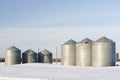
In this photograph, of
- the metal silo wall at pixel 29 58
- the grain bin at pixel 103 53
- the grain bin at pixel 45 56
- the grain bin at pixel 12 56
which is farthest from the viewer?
the grain bin at pixel 45 56

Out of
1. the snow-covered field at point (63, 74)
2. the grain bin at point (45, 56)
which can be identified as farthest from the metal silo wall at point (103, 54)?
the grain bin at point (45, 56)

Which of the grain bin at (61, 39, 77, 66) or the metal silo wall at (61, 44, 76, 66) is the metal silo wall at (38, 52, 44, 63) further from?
the metal silo wall at (61, 44, 76, 66)

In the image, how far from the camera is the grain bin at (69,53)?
49.8 meters

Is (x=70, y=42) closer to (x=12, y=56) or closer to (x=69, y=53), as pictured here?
(x=69, y=53)

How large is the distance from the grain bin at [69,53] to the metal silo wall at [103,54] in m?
5.88

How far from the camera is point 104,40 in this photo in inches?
1772

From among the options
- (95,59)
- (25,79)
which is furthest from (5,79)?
(95,59)

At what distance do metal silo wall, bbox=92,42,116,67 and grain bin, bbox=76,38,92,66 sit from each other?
1.28 metres

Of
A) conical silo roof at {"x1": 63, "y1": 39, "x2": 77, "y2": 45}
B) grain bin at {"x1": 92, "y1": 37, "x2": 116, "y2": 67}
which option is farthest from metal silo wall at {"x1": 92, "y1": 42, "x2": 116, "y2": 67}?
conical silo roof at {"x1": 63, "y1": 39, "x2": 77, "y2": 45}

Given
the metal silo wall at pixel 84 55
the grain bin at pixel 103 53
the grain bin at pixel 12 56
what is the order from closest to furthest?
the grain bin at pixel 103 53 → the metal silo wall at pixel 84 55 → the grain bin at pixel 12 56

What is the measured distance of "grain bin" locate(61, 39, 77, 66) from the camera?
49.8 meters

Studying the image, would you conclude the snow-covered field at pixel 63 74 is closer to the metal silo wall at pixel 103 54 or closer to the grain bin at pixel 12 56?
the metal silo wall at pixel 103 54

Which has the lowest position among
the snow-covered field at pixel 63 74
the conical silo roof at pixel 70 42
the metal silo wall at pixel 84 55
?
the snow-covered field at pixel 63 74

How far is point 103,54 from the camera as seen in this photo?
43625 mm
